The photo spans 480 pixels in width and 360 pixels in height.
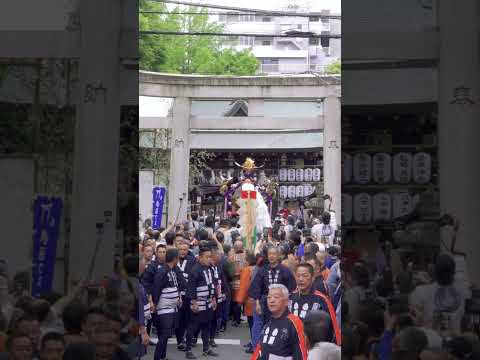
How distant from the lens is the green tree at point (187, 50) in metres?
1.87

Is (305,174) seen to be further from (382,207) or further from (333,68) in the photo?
(382,207)

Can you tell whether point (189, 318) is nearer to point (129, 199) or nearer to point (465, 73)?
point (129, 199)

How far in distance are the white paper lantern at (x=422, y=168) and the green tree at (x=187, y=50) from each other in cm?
76

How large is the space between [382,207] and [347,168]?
0.43 feet

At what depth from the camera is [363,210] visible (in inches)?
64.6

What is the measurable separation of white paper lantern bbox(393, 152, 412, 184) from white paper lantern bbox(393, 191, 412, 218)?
1.5 inches

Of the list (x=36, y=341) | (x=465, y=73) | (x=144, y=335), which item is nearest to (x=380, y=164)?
(x=465, y=73)

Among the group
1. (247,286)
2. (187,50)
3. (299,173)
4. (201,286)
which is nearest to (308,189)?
(299,173)

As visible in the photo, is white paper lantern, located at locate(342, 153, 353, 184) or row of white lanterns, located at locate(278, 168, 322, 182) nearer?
white paper lantern, located at locate(342, 153, 353, 184)

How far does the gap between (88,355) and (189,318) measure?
7.53ft

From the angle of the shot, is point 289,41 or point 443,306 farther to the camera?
point 289,41

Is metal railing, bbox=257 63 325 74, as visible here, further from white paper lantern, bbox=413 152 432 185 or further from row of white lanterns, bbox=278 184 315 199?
white paper lantern, bbox=413 152 432 185

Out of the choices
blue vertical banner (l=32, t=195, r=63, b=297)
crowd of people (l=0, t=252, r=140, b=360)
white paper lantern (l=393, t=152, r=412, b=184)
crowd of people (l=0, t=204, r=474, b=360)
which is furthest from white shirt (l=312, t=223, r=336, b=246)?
blue vertical banner (l=32, t=195, r=63, b=297)

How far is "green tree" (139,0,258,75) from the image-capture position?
1.87 meters
